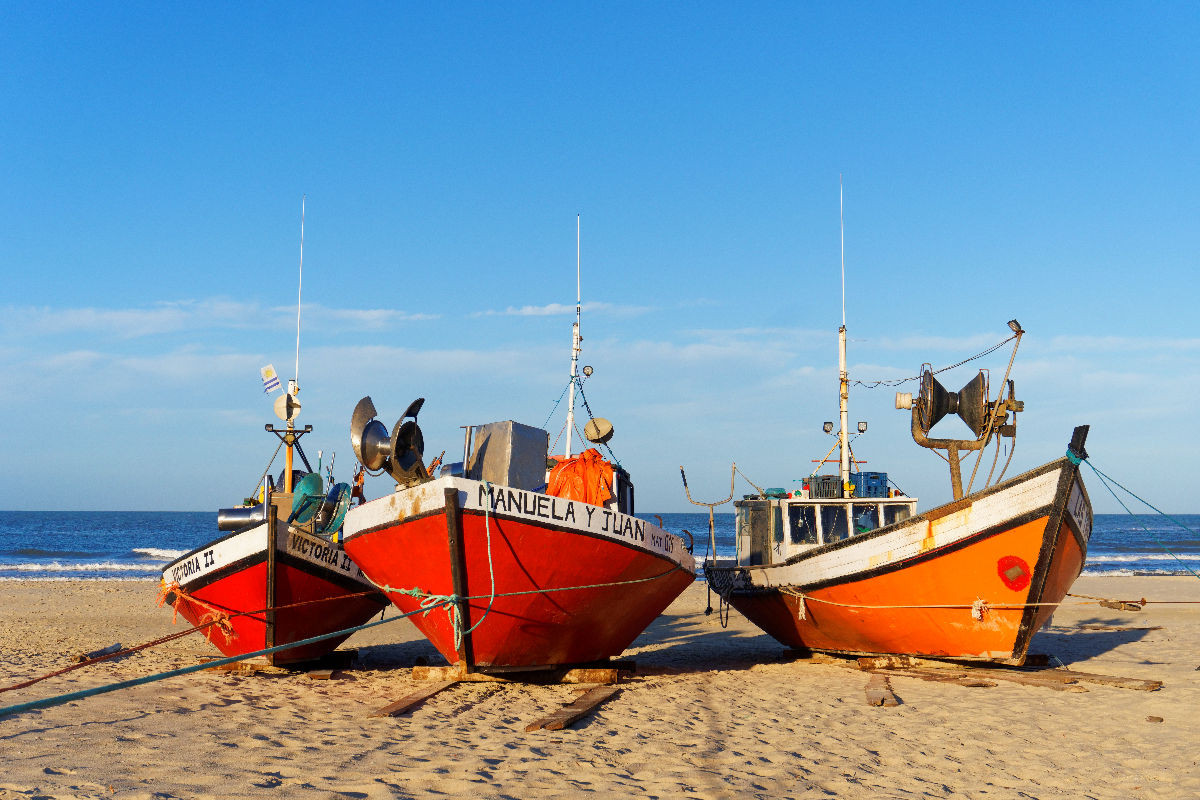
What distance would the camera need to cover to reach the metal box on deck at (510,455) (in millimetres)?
11312

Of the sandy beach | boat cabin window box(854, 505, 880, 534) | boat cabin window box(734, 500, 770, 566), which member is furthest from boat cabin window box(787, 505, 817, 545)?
the sandy beach

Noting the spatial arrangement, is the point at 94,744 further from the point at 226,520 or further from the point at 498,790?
the point at 226,520

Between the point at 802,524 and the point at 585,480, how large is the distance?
5.22 meters

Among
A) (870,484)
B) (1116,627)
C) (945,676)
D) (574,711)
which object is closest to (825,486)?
(870,484)

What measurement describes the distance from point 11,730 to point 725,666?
32.6 ft

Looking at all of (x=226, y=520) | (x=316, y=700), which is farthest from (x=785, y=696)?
(x=226, y=520)

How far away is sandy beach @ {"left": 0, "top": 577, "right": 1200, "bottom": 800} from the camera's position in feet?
20.7

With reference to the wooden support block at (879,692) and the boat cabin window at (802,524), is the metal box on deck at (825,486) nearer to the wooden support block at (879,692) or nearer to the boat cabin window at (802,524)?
the boat cabin window at (802,524)

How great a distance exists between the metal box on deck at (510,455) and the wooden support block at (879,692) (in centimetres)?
482

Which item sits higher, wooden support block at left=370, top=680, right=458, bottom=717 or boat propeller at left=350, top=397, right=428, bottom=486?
boat propeller at left=350, top=397, right=428, bottom=486

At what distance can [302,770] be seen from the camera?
6453 mm

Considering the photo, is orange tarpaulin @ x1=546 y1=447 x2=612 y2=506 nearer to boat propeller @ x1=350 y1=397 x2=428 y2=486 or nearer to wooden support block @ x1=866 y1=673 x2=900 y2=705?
boat propeller @ x1=350 y1=397 x2=428 y2=486

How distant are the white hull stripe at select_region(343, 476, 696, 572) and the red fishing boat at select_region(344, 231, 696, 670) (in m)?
0.01

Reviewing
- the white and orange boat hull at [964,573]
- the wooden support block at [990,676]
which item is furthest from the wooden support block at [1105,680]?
the white and orange boat hull at [964,573]
